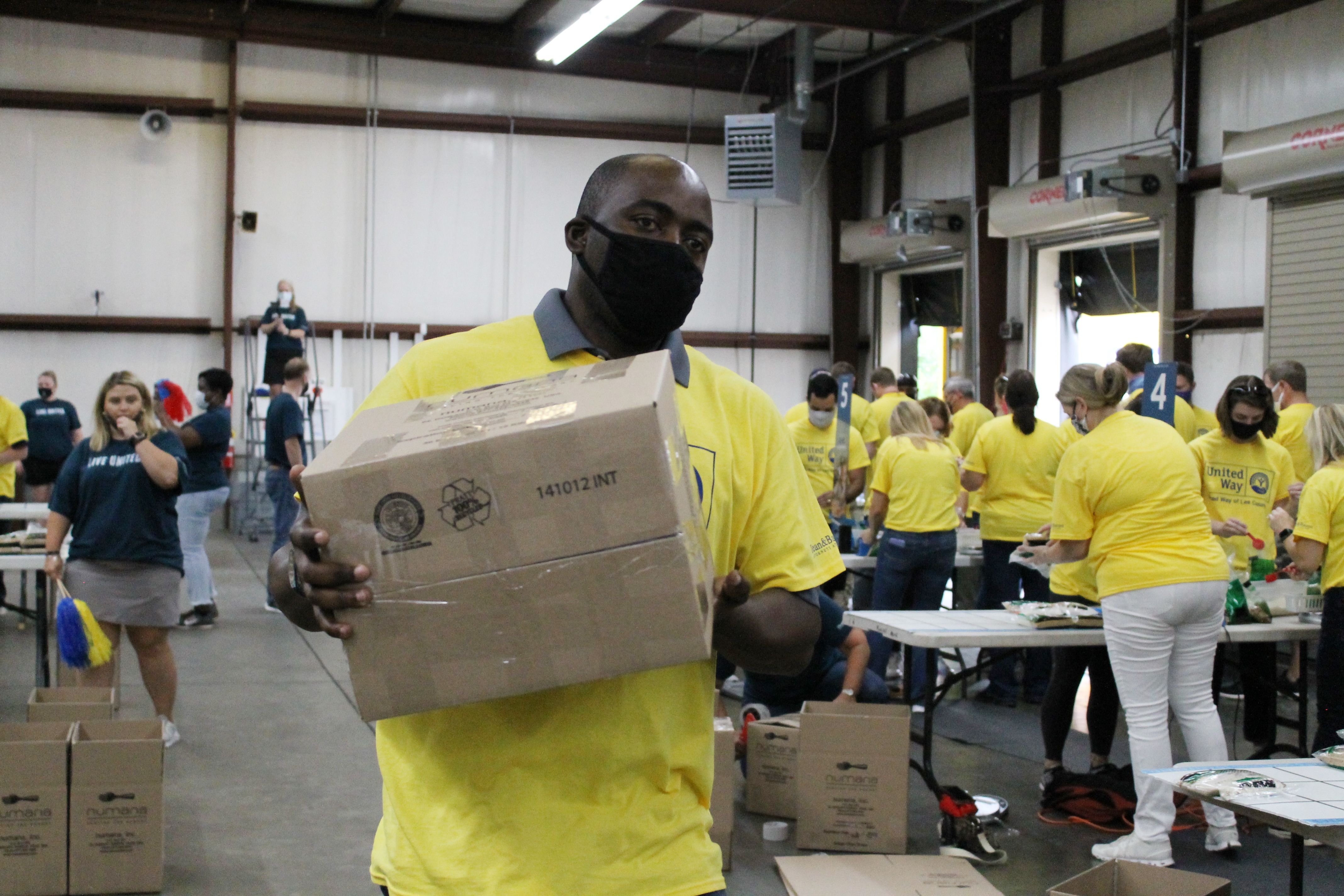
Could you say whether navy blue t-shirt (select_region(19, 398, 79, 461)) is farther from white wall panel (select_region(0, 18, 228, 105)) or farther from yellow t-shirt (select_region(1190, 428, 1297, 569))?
yellow t-shirt (select_region(1190, 428, 1297, 569))

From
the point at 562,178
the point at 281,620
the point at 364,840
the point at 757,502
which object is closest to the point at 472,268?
the point at 562,178

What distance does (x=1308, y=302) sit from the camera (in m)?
7.47

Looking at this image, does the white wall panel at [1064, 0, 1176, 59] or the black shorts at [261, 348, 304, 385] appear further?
the black shorts at [261, 348, 304, 385]

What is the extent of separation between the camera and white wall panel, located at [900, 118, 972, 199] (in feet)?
38.1

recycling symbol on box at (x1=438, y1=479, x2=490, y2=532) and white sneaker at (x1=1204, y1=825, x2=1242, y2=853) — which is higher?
recycling symbol on box at (x1=438, y1=479, x2=490, y2=532)

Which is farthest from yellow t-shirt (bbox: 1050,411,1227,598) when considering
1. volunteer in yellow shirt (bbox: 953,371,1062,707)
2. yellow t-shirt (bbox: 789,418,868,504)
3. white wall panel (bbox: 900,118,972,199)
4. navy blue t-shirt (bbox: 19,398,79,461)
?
white wall panel (bbox: 900,118,972,199)

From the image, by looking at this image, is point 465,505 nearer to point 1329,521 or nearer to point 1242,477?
point 1329,521

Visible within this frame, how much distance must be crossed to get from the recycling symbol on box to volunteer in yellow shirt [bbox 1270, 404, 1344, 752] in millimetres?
3780

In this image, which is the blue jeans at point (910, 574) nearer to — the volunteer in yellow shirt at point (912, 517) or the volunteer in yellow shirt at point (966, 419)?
the volunteer in yellow shirt at point (912, 517)

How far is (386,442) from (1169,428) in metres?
3.35

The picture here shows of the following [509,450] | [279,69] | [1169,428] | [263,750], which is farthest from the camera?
[279,69]

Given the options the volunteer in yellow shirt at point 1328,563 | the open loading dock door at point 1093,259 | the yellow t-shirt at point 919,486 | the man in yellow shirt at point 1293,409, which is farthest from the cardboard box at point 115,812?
the open loading dock door at point 1093,259

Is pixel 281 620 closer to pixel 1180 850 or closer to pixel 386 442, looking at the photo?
pixel 1180 850

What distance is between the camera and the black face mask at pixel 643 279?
1.41 m
